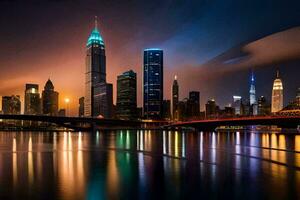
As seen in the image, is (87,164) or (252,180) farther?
(87,164)

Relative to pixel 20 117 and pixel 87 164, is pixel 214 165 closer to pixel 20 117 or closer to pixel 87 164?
pixel 87 164

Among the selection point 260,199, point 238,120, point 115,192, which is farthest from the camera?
point 238,120

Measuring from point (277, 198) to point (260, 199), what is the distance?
1009 mm

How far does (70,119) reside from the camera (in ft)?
512

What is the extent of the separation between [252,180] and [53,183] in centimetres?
1392

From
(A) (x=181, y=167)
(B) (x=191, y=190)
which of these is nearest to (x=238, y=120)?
(A) (x=181, y=167)

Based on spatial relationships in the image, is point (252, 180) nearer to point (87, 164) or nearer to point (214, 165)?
point (214, 165)

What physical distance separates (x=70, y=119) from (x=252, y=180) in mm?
137410

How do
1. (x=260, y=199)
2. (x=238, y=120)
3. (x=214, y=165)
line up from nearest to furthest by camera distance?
1. (x=260, y=199)
2. (x=214, y=165)
3. (x=238, y=120)

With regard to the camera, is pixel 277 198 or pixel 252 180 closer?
pixel 277 198

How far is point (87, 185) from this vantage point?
23.0m

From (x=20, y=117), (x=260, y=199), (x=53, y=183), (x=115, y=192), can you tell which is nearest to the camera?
(x=260, y=199)

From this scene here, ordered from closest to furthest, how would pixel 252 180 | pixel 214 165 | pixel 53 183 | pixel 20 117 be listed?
pixel 53 183
pixel 252 180
pixel 214 165
pixel 20 117

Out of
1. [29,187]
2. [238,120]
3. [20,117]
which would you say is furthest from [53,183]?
[20,117]
